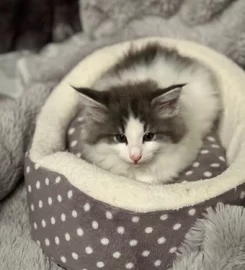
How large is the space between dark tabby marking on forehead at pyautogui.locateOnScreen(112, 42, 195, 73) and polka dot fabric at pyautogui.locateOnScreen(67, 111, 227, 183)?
229 millimetres

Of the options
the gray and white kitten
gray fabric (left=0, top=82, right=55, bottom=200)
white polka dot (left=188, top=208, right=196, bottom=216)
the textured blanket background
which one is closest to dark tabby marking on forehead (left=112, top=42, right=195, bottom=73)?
the gray and white kitten

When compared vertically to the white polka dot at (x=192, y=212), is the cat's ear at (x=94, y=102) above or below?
above

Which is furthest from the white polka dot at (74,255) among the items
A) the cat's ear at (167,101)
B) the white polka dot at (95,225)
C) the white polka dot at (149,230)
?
the cat's ear at (167,101)

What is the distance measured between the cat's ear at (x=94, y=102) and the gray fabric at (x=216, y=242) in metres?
0.39

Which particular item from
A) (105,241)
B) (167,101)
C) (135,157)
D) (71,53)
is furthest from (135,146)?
(71,53)

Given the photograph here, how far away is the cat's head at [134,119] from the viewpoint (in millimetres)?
1279

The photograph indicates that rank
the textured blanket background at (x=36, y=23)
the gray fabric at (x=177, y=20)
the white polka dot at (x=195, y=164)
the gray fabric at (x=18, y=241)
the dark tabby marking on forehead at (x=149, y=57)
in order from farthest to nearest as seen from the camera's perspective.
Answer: the textured blanket background at (x=36, y=23) < the gray fabric at (x=177, y=20) < the dark tabby marking on forehead at (x=149, y=57) < the white polka dot at (x=195, y=164) < the gray fabric at (x=18, y=241)

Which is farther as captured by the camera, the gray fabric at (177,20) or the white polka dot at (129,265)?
the gray fabric at (177,20)

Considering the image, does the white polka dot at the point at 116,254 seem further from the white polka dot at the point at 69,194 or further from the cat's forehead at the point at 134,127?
the cat's forehead at the point at 134,127

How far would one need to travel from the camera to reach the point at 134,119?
130cm

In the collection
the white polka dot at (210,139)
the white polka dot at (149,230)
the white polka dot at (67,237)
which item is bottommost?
the white polka dot at (67,237)

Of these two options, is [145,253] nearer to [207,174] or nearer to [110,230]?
[110,230]

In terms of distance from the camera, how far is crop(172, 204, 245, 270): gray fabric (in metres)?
1.16

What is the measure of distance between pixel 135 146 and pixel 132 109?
104mm
